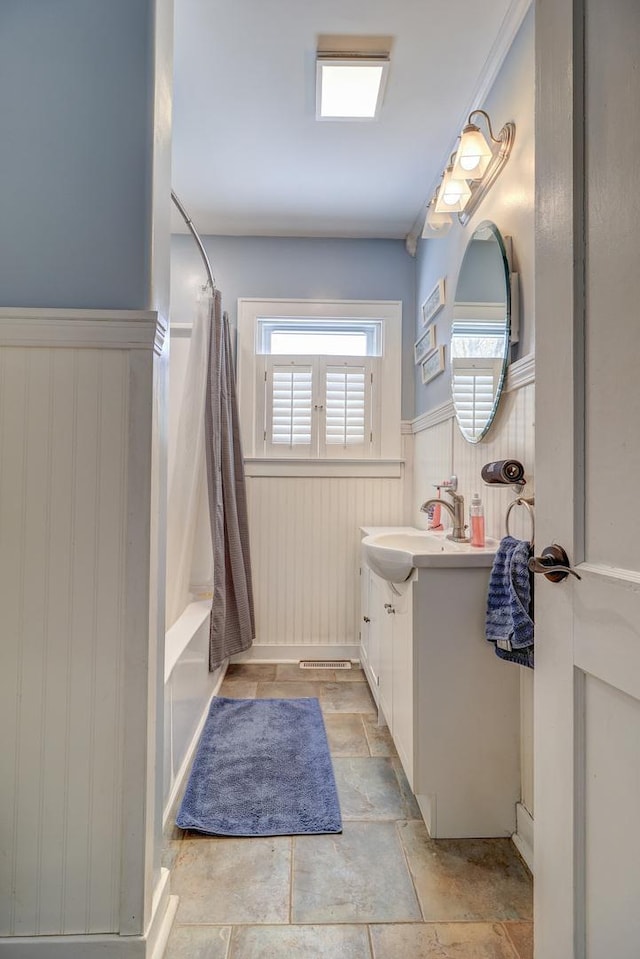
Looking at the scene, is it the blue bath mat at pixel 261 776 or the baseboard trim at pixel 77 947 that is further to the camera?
the blue bath mat at pixel 261 776

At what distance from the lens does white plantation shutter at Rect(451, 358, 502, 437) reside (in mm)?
1704

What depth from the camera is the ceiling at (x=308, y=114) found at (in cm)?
163

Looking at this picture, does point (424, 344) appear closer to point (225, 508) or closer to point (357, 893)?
point (225, 508)

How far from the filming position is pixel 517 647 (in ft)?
4.31

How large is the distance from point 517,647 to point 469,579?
0.81 ft

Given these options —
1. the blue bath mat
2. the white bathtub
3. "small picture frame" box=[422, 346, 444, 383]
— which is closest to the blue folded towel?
the blue bath mat

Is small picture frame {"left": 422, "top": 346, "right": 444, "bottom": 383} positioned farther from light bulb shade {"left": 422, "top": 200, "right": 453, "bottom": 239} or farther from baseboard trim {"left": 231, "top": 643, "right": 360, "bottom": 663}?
baseboard trim {"left": 231, "top": 643, "right": 360, "bottom": 663}

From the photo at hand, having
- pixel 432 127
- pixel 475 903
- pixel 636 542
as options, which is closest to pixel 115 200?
pixel 636 542

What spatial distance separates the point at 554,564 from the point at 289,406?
2.32 m

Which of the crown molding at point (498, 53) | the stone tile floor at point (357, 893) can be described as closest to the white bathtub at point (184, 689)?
the stone tile floor at point (357, 893)

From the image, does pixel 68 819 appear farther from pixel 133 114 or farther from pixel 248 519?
pixel 248 519

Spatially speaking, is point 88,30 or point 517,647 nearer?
point 88,30

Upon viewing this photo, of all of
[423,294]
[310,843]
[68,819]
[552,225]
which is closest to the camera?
[552,225]

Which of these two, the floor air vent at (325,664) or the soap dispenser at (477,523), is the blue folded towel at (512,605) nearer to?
the soap dispenser at (477,523)
